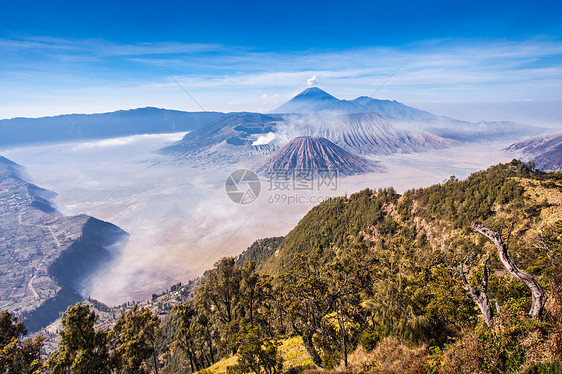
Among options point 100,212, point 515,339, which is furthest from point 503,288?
point 100,212

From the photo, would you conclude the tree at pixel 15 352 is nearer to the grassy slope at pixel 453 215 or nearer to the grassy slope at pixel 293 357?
the grassy slope at pixel 293 357

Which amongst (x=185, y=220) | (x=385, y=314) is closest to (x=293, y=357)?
(x=385, y=314)

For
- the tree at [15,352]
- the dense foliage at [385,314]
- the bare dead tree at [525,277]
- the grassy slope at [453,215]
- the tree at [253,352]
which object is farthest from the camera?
the grassy slope at [453,215]

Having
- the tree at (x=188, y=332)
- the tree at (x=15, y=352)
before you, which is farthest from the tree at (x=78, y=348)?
the tree at (x=188, y=332)

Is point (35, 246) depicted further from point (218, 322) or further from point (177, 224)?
point (218, 322)

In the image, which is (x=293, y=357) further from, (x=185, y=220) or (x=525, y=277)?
(x=185, y=220)
